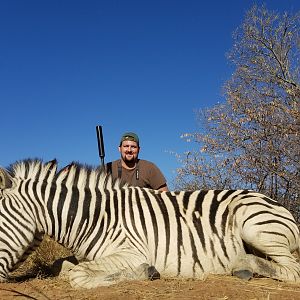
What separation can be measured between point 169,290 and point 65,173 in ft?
4.64

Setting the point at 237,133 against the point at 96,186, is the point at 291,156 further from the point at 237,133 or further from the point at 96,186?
the point at 96,186

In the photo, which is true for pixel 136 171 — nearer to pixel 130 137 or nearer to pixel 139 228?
pixel 130 137

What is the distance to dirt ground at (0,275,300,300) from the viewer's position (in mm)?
2574

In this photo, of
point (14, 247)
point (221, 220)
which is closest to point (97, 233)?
point (14, 247)

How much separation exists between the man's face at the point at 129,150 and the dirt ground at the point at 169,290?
7.51 ft

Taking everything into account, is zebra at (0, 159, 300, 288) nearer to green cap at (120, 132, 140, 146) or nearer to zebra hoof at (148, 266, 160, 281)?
zebra hoof at (148, 266, 160, 281)

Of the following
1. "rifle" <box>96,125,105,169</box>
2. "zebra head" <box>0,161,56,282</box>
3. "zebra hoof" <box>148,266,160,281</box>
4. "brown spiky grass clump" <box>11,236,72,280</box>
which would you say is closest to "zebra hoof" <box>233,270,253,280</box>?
"zebra hoof" <box>148,266,160,281</box>

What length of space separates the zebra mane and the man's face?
1.45m

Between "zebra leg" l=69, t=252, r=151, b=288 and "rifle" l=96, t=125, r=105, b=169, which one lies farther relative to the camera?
"rifle" l=96, t=125, r=105, b=169

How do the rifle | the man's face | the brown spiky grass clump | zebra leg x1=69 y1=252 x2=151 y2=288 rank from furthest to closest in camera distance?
1. the rifle
2. the man's face
3. the brown spiky grass clump
4. zebra leg x1=69 y1=252 x2=151 y2=288

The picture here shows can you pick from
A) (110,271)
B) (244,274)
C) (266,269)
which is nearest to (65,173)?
(110,271)

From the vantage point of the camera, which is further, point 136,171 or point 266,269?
point 136,171

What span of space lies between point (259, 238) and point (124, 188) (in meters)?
1.19

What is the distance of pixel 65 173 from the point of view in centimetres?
364
